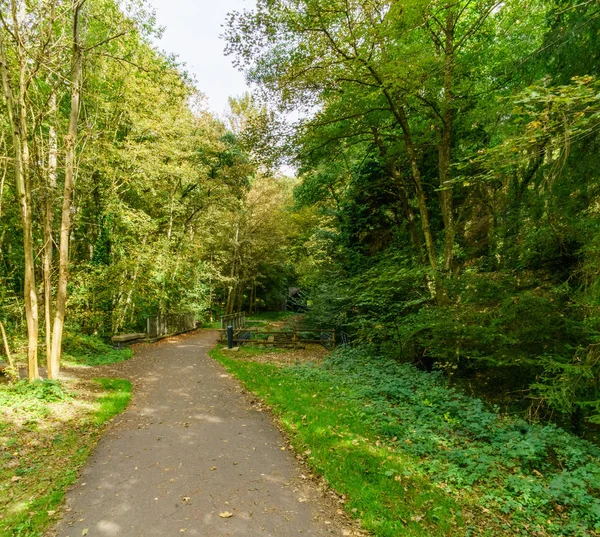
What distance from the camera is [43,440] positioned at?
5020 mm

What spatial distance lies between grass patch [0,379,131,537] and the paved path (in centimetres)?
24

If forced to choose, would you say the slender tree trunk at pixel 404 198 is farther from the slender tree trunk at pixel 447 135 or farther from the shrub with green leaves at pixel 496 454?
the shrub with green leaves at pixel 496 454

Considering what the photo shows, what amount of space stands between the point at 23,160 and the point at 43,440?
17.4ft

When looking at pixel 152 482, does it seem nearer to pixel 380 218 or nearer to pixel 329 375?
pixel 329 375

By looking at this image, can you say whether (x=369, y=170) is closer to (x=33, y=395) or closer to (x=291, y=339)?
(x=291, y=339)

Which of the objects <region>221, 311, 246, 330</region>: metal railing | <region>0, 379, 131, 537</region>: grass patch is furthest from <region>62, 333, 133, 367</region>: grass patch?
<region>221, 311, 246, 330</region>: metal railing

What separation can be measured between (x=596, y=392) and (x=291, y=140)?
8953mm

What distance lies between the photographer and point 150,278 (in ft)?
48.5

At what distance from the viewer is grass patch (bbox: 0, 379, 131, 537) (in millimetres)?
3543

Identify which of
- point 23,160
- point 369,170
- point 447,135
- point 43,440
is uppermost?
point 369,170

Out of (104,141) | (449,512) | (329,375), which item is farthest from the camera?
(104,141)

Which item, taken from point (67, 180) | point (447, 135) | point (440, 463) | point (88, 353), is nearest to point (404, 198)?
point (447, 135)

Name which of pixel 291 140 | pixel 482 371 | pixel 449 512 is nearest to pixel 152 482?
pixel 449 512

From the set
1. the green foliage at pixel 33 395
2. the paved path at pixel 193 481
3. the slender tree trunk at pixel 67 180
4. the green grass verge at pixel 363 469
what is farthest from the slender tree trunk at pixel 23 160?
the green grass verge at pixel 363 469
